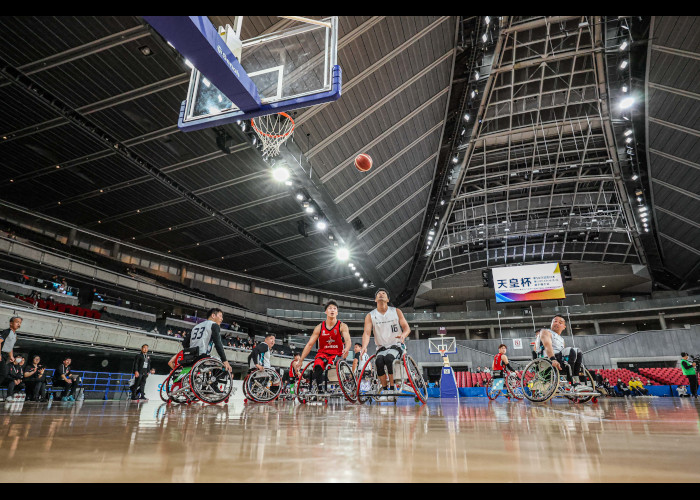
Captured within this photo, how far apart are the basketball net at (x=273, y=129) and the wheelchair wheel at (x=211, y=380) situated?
26.9ft

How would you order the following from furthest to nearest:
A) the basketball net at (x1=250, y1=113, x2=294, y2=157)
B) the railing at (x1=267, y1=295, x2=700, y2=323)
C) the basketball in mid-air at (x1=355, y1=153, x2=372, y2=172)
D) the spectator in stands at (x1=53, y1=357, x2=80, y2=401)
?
the railing at (x1=267, y1=295, x2=700, y2=323) → the basketball net at (x1=250, y1=113, x2=294, y2=157) → the basketball in mid-air at (x1=355, y1=153, x2=372, y2=172) → the spectator in stands at (x1=53, y1=357, x2=80, y2=401)

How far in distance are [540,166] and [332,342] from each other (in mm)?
23896

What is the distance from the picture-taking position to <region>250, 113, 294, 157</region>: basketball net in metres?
12.0

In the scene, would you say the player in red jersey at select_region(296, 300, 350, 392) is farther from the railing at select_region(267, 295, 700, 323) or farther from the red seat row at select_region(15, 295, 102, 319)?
the railing at select_region(267, 295, 700, 323)

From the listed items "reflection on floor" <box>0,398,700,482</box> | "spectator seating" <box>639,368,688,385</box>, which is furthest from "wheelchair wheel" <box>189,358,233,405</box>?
"spectator seating" <box>639,368,688,385</box>

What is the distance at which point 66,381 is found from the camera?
994 cm

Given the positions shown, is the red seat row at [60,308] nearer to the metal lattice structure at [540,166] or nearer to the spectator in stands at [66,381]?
the spectator in stands at [66,381]

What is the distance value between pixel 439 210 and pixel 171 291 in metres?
18.2

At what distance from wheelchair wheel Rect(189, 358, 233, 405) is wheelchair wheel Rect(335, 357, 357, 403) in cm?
152

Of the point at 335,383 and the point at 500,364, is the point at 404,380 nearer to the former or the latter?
the point at 335,383

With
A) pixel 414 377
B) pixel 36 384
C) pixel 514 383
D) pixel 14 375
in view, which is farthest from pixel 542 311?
pixel 14 375

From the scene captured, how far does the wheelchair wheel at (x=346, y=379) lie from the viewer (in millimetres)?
5215

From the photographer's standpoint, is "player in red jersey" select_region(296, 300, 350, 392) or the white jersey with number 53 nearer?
the white jersey with number 53

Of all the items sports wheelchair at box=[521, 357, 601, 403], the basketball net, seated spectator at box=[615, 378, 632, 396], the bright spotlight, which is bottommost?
seated spectator at box=[615, 378, 632, 396]
